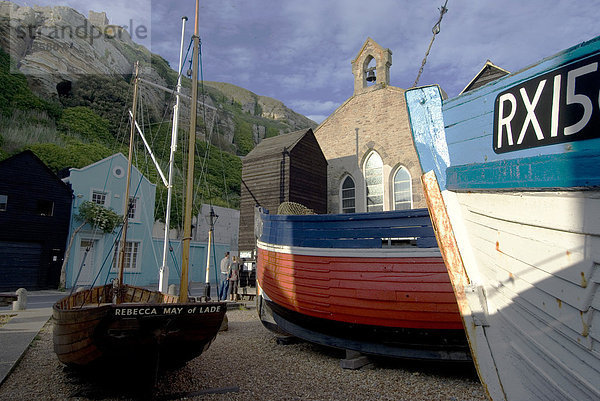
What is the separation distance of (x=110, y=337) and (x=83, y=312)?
400 mm

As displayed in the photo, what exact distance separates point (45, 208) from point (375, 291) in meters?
18.5

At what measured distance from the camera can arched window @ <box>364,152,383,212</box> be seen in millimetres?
16656

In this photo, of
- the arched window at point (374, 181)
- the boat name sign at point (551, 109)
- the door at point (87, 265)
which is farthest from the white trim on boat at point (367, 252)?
the door at point (87, 265)

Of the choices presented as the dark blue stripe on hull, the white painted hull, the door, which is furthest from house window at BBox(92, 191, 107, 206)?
the dark blue stripe on hull

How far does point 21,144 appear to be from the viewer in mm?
23875

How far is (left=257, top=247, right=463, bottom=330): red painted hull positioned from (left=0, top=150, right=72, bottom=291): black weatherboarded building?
1612cm

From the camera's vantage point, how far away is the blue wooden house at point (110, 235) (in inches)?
725

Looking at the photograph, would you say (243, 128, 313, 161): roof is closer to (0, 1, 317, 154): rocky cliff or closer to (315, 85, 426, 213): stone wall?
(315, 85, 426, 213): stone wall

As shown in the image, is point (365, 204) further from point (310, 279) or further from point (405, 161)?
point (310, 279)

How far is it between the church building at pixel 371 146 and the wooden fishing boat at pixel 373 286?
33.2 ft

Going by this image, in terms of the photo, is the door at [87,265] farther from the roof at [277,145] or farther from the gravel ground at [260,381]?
the gravel ground at [260,381]

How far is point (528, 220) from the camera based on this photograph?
2.38m

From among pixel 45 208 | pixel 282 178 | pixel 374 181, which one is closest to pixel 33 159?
pixel 45 208

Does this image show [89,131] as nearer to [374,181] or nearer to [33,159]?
[33,159]
